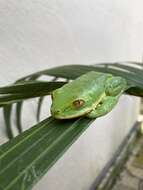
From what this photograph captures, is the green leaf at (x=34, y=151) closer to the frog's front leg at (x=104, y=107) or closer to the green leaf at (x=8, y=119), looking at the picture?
the frog's front leg at (x=104, y=107)

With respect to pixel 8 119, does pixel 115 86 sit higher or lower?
higher

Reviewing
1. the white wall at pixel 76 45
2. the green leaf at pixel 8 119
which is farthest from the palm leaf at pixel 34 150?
the white wall at pixel 76 45

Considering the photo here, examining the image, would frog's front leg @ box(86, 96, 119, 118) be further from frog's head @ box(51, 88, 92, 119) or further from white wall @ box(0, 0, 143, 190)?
white wall @ box(0, 0, 143, 190)

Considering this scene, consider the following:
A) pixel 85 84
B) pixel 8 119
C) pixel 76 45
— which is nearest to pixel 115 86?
pixel 85 84

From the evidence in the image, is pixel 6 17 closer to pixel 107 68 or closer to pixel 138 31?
pixel 107 68

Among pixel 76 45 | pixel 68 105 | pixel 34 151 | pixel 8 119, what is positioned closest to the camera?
pixel 34 151

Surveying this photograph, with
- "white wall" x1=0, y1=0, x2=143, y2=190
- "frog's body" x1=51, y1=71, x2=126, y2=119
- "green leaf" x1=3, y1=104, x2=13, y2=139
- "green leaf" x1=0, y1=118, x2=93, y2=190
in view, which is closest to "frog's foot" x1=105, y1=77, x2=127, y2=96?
"frog's body" x1=51, y1=71, x2=126, y2=119

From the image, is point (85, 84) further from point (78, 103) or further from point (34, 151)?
point (34, 151)
